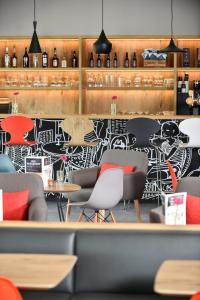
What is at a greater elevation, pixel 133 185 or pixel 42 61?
pixel 42 61

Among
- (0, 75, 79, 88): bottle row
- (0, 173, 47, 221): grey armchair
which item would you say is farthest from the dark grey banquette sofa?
(0, 75, 79, 88): bottle row

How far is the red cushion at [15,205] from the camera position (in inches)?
199

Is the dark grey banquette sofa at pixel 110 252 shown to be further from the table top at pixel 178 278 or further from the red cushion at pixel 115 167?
the red cushion at pixel 115 167

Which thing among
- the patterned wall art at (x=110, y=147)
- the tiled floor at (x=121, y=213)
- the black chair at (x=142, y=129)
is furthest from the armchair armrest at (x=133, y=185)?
the patterned wall art at (x=110, y=147)

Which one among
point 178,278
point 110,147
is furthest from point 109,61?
point 178,278

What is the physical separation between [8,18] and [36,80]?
1143mm

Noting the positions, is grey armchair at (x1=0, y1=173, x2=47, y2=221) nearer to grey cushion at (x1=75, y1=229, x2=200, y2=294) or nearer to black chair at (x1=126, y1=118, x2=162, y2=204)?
grey cushion at (x1=75, y1=229, x2=200, y2=294)

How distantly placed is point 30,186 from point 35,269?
241 centimetres

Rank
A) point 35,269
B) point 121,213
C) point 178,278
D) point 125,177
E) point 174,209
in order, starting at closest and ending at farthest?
1. point 178,278
2. point 35,269
3. point 174,209
4. point 125,177
5. point 121,213

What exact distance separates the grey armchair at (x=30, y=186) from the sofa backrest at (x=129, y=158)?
7.37ft

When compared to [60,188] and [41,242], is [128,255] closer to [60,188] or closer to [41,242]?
[41,242]

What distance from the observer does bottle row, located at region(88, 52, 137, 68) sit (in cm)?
1171

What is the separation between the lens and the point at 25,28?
1184 cm

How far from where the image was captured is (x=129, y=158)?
754 cm
